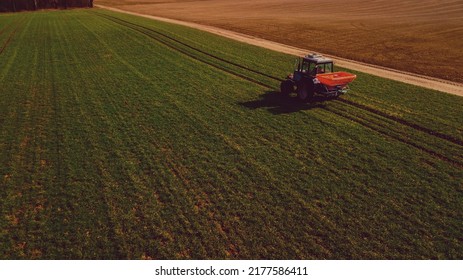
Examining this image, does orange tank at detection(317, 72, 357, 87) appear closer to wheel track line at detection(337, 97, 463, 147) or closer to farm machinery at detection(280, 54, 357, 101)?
farm machinery at detection(280, 54, 357, 101)

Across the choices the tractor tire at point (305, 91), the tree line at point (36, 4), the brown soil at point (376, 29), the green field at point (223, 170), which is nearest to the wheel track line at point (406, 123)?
the green field at point (223, 170)

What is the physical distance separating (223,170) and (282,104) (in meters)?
7.04

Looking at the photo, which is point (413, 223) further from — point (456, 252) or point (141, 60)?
point (141, 60)

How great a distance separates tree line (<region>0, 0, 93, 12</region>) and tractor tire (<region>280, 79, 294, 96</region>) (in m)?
64.1

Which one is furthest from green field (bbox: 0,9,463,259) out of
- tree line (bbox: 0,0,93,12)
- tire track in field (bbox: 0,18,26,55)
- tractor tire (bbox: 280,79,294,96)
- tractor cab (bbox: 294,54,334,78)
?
tree line (bbox: 0,0,93,12)

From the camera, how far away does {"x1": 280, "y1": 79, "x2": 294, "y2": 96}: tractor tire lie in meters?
17.9

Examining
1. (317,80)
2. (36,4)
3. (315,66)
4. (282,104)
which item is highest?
(36,4)

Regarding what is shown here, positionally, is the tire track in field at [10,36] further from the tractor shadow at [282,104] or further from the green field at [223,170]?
the tractor shadow at [282,104]

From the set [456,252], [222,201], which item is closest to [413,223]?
[456,252]

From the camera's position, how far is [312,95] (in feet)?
55.5

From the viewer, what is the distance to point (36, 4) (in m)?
65.4

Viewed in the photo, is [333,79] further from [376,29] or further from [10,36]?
[10,36]

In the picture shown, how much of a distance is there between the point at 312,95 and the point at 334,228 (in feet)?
30.6

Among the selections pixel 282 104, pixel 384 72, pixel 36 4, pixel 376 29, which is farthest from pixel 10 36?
pixel 376 29
